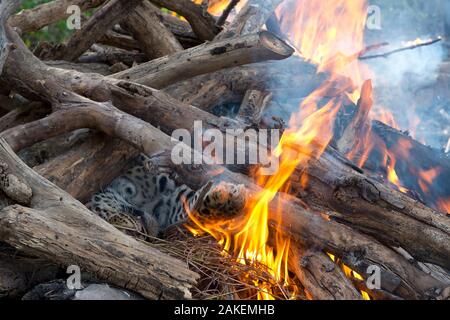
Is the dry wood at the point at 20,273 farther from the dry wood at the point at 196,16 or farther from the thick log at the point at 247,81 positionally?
the dry wood at the point at 196,16

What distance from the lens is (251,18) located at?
617 cm

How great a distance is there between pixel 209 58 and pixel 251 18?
106cm

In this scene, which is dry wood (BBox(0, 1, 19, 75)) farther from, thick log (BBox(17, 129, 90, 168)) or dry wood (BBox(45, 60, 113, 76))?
dry wood (BBox(45, 60, 113, 76))

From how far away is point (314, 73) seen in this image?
5.98 meters

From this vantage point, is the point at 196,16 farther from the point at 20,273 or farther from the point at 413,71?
the point at 20,273

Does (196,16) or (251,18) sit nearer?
(251,18)

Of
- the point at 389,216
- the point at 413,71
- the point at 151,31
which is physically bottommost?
the point at 389,216

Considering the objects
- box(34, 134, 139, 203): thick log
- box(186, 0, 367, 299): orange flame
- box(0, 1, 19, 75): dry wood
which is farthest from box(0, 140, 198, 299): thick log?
box(0, 1, 19, 75): dry wood

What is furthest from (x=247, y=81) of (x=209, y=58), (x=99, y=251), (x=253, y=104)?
(x=99, y=251)

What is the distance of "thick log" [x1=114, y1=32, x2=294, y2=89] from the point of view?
5.09 meters

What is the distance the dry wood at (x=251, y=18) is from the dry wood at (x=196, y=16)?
0.63 ft

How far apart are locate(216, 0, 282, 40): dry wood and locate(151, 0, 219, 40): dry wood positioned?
19cm
